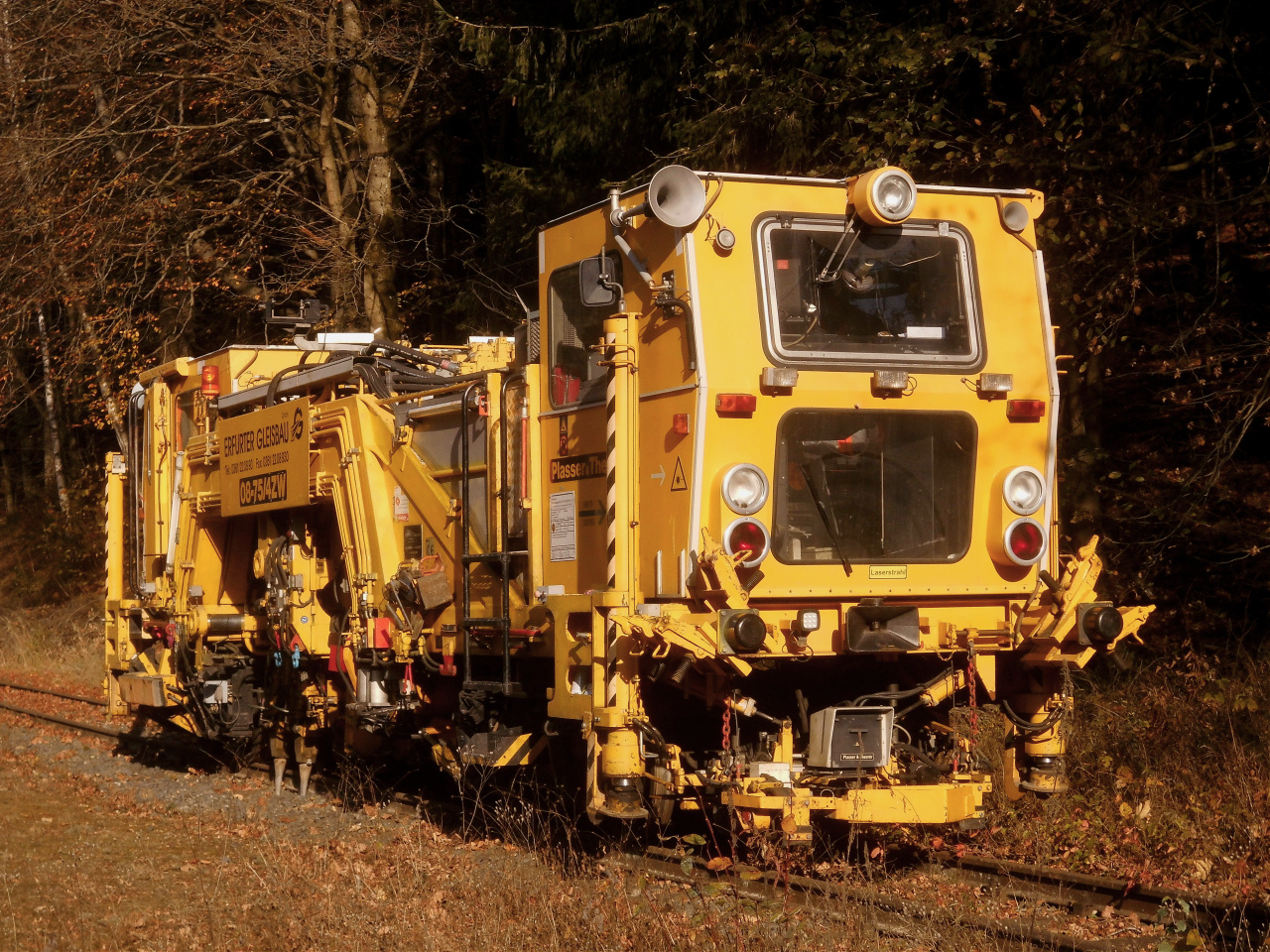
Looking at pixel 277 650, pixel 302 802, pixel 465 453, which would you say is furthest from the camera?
pixel 277 650

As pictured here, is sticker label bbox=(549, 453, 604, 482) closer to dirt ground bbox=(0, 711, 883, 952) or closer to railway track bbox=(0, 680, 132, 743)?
dirt ground bbox=(0, 711, 883, 952)

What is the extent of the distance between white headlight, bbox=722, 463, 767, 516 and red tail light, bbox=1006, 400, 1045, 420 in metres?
1.46

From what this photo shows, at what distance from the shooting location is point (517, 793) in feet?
30.3

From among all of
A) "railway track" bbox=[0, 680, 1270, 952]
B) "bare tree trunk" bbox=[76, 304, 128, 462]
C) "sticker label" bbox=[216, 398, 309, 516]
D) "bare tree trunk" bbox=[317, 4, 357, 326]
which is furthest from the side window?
"bare tree trunk" bbox=[76, 304, 128, 462]

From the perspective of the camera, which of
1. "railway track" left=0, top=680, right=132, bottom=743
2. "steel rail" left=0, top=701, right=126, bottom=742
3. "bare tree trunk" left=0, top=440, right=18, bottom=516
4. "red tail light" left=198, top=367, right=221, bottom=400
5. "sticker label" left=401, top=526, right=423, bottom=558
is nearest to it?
"sticker label" left=401, top=526, right=423, bottom=558

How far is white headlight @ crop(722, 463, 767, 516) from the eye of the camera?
6988 mm

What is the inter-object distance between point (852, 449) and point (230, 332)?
18120mm

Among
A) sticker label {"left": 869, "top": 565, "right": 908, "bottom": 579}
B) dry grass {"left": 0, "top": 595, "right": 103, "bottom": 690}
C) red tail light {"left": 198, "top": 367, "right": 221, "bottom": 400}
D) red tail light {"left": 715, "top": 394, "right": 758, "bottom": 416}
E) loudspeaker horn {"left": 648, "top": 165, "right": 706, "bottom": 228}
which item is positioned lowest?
dry grass {"left": 0, "top": 595, "right": 103, "bottom": 690}

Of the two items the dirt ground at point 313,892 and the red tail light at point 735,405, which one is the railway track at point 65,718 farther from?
the red tail light at point 735,405

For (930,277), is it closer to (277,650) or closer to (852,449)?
(852,449)

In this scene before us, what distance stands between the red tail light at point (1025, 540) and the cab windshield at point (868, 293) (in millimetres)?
880

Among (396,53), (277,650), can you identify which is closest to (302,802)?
(277,650)

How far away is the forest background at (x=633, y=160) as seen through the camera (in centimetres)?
988

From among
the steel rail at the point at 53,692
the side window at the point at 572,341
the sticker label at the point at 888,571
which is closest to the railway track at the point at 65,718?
the steel rail at the point at 53,692
